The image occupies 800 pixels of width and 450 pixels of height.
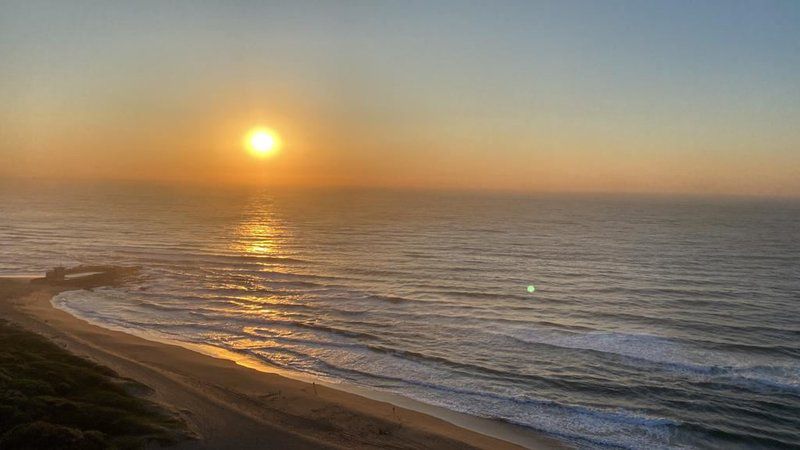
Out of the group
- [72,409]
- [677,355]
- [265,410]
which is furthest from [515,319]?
[72,409]

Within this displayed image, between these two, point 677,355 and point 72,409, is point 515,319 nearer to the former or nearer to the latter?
point 677,355

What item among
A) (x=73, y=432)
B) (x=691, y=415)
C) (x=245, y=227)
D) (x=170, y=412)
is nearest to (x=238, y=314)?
(x=170, y=412)

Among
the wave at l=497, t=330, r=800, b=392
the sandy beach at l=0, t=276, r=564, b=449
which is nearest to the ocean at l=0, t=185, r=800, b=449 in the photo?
the wave at l=497, t=330, r=800, b=392

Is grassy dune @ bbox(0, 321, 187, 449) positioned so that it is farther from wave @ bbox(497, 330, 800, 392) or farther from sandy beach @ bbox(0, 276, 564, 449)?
wave @ bbox(497, 330, 800, 392)

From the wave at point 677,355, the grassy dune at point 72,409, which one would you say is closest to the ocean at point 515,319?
the wave at point 677,355

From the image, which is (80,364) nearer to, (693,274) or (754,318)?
(754,318)

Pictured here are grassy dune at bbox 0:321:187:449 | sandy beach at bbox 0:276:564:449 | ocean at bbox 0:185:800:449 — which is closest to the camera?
grassy dune at bbox 0:321:187:449

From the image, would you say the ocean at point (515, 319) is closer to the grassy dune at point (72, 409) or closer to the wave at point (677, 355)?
the wave at point (677, 355)
